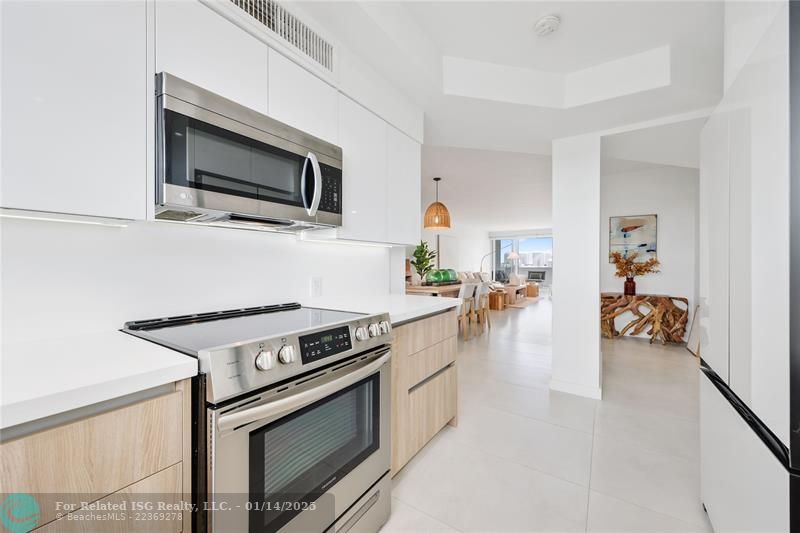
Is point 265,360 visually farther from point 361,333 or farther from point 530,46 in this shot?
point 530,46

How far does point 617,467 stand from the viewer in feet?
6.34

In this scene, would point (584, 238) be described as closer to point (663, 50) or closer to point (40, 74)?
point (663, 50)

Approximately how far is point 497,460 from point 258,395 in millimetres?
1637

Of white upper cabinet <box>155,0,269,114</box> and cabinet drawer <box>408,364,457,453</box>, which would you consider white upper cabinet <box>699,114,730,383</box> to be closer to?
cabinet drawer <box>408,364,457,453</box>

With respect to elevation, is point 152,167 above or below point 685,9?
below

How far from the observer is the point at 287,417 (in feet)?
3.53

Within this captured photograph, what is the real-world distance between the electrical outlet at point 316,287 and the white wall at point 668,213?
4.43 m

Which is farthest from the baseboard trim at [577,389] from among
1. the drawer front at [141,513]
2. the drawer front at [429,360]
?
the drawer front at [141,513]

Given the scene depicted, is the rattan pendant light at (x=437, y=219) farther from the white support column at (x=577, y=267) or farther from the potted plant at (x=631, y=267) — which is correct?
the potted plant at (x=631, y=267)

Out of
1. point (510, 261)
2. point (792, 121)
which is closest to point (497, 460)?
point (792, 121)

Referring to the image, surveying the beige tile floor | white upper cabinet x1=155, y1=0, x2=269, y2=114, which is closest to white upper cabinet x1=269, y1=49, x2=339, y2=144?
white upper cabinet x1=155, y1=0, x2=269, y2=114

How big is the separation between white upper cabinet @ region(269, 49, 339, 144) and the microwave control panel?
0.20 metres

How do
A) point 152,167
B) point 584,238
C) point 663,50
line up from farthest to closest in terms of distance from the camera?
point 584,238, point 663,50, point 152,167

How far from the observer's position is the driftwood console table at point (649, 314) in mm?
4609
